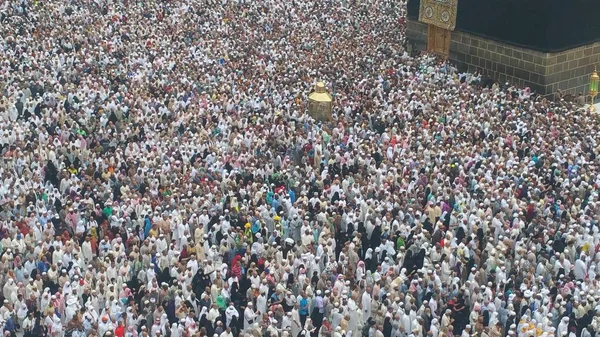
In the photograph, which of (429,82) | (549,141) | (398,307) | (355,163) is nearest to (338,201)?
(355,163)

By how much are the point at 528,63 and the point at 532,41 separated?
27.2 inches

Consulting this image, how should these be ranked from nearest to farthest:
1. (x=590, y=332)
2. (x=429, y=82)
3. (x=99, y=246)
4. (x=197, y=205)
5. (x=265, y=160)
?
(x=590, y=332)
(x=99, y=246)
(x=197, y=205)
(x=265, y=160)
(x=429, y=82)

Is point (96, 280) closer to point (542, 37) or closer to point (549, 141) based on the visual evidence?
point (549, 141)

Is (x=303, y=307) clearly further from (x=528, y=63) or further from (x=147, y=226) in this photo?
(x=528, y=63)

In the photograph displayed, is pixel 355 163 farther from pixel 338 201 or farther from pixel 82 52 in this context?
pixel 82 52

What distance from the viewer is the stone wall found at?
28.4 m

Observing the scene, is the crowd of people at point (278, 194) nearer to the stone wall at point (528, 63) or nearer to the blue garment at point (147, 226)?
the blue garment at point (147, 226)

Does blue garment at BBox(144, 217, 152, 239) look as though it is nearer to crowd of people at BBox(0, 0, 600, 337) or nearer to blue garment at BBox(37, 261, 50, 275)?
crowd of people at BBox(0, 0, 600, 337)

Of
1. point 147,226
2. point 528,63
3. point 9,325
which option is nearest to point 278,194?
point 147,226

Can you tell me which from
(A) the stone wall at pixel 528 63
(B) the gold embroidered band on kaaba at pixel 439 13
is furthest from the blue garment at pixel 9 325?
(B) the gold embroidered band on kaaba at pixel 439 13

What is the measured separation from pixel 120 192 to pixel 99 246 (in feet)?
8.13

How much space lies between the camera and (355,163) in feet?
71.1

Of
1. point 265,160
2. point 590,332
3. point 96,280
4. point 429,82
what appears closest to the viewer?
point 590,332

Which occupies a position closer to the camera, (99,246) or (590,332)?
(590,332)
